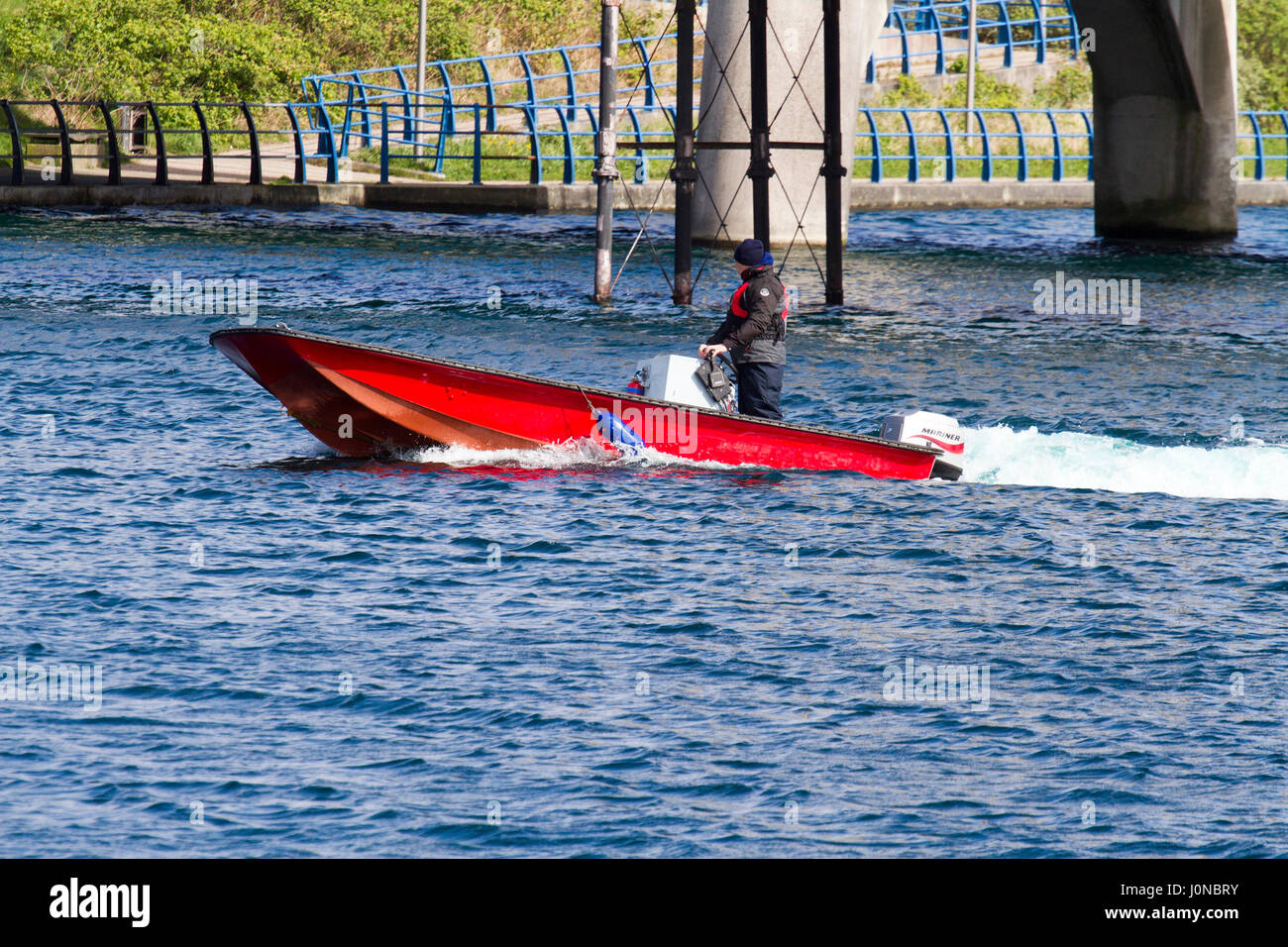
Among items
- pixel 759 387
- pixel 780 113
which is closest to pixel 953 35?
pixel 780 113

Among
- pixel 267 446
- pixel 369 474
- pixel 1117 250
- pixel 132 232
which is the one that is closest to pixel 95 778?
pixel 369 474

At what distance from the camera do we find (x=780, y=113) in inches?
1162

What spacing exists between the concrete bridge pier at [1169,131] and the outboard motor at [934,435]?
2213 centimetres

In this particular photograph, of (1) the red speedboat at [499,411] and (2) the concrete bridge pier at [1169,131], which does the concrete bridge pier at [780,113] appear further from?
(1) the red speedboat at [499,411]

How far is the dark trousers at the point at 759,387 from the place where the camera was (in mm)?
14547

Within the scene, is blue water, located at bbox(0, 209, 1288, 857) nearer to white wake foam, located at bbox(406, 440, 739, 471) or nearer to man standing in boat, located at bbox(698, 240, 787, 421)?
white wake foam, located at bbox(406, 440, 739, 471)

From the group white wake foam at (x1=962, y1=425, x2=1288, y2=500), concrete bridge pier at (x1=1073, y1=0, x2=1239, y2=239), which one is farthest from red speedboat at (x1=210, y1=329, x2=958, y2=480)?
concrete bridge pier at (x1=1073, y1=0, x2=1239, y2=239)

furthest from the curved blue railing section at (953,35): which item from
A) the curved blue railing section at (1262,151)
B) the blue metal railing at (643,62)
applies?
the curved blue railing section at (1262,151)

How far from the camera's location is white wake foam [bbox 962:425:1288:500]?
47.8 feet

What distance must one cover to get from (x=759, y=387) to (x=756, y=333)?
0.48 meters

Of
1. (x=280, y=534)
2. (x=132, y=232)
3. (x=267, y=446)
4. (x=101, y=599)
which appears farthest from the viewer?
(x=132, y=232)

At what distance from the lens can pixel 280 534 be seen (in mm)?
12508
